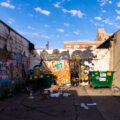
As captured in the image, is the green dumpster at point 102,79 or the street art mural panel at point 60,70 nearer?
the green dumpster at point 102,79

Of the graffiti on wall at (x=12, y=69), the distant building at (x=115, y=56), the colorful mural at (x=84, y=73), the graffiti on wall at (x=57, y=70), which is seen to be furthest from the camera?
the colorful mural at (x=84, y=73)

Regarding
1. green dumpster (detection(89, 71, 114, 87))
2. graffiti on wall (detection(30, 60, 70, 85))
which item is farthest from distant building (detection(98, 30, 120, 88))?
graffiti on wall (detection(30, 60, 70, 85))

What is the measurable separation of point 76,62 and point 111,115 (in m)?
7.52

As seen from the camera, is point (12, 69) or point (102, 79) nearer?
point (12, 69)

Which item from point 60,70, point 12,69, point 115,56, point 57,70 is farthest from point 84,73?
point 12,69

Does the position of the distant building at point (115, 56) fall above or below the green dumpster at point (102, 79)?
above

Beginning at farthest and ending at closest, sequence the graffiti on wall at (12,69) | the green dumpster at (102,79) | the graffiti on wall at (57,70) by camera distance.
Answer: the graffiti on wall at (57,70), the green dumpster at (102,79), the graffiti on wall at (12,69)

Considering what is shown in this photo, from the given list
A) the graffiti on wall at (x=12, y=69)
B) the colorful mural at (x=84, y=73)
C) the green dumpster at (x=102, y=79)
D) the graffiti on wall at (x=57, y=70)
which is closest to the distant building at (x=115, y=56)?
the green dumpster at (x=102, y=79)

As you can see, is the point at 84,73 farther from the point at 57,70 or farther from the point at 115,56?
the point at 115,56

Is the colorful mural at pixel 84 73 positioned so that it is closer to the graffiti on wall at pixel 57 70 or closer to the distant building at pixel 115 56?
the graffiti on wall at pixel 57 70

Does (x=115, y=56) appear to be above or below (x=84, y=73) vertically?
above

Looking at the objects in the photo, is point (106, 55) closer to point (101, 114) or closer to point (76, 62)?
point (76, 62)

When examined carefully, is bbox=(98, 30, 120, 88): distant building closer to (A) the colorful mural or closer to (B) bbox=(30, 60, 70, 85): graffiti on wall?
(A) the colorful mural

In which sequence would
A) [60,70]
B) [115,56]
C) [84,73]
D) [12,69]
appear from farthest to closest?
[84,73] → [60,70] → [115,56] → [12,69]
